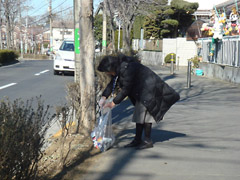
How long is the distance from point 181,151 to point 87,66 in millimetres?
2108

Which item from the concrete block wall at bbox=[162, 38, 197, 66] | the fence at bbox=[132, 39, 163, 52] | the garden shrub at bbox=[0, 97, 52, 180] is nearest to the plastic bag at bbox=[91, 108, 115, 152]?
the garden shrub at bbox=[0, 97, 52, 180]

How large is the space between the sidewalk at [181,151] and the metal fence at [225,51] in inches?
280

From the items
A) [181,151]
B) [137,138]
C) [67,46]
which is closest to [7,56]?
[67,46]

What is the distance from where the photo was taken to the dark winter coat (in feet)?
18.3

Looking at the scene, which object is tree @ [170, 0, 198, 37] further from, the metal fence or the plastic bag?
the plastic bag

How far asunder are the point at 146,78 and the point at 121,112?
4238 millimetres

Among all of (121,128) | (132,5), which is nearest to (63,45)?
(132,5)

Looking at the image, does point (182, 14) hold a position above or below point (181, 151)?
above

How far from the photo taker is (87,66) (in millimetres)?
6562

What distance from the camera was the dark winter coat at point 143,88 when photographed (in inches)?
220

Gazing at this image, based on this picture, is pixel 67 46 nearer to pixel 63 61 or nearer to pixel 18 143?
pixel 63 61

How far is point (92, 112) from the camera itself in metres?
6.61

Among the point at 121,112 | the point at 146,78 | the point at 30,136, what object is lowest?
the point at 121,112

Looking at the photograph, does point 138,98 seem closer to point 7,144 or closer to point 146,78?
point 146,78
